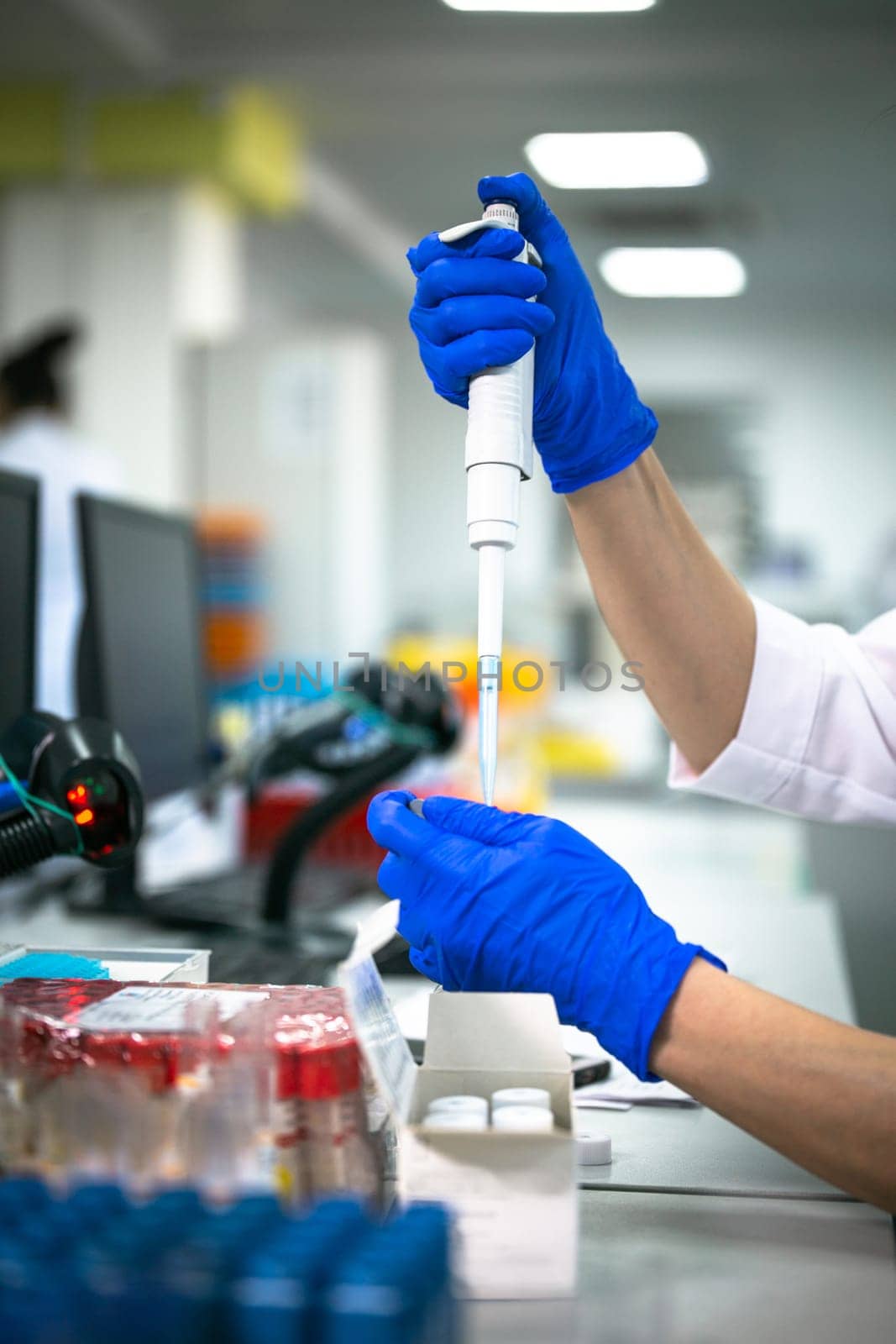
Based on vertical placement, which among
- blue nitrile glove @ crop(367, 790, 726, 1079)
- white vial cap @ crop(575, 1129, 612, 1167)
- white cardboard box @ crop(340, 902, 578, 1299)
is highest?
blue nitrile glove @ crop(367, 790, 726, 1079)

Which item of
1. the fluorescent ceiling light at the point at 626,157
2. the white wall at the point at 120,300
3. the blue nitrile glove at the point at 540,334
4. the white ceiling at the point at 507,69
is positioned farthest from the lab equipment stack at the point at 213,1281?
the white wall at the point at 120,300

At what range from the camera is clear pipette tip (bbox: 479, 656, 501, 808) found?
0.87 m

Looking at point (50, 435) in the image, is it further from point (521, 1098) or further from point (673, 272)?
point (673, 272)

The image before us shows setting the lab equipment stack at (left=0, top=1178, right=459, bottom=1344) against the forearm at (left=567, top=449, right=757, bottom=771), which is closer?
the lab equipment stack at (left=0, top=1178, right=459, bottom=1344)

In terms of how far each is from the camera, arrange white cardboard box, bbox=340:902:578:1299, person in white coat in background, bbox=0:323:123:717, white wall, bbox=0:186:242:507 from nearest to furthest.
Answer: white cardboard box, bbox=340:902:578:1299 → person in white coat in background, bbox=0:323:123:717 → white wall, bbox=0:186:242:507

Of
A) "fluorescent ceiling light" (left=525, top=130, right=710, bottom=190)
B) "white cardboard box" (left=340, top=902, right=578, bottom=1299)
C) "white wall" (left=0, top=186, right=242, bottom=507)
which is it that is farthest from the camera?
"white wall" (left=0, top=186, right=242, bottom=507)

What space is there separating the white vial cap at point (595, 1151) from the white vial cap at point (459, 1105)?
20cm

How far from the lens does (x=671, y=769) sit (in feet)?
4.22

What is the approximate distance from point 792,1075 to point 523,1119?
0.19 metres

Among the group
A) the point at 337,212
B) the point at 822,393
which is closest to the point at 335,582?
the point at 337,212

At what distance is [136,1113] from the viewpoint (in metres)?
0.60

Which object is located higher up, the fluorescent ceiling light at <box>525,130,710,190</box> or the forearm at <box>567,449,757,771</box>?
the fluorescent ceiling light at <box>525,130,710,190</box>

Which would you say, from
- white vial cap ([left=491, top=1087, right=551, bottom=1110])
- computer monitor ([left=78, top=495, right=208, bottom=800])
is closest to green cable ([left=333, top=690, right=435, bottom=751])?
computer monitor ([left=78, top=495, right=208, bottom=800])

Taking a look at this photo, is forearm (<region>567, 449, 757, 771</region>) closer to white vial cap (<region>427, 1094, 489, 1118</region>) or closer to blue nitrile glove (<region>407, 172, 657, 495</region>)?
blue nitrile glove (<region>407, 172, 657, 495</region>)
